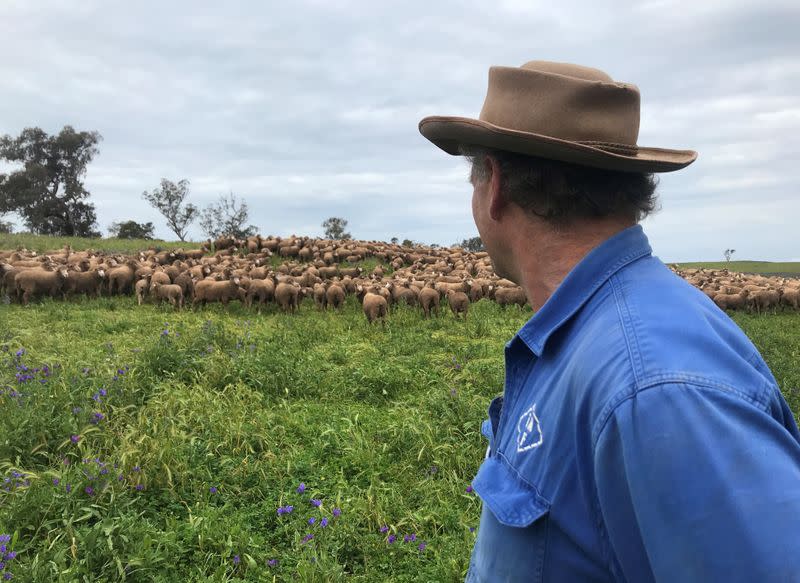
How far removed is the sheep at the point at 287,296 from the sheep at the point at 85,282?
4.97 meters

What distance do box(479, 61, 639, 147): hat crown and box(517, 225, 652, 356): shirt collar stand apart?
0.38m

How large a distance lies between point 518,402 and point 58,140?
60.0 meters

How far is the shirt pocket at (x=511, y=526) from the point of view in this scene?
1.52 meters

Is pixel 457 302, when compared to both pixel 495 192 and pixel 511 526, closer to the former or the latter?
pixel 495 192

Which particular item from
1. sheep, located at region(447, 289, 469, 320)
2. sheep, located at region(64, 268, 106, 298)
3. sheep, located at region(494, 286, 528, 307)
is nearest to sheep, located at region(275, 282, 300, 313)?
sheep, located at region(447, 289, 469, 320)

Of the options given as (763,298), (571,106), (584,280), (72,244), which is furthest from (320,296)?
(72,244)

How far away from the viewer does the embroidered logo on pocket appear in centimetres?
160

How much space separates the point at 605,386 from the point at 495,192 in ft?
2.96

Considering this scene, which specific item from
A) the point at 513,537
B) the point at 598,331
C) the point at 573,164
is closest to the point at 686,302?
the point at 598,331

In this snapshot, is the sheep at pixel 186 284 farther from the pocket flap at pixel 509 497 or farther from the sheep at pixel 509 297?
the pocket flap at pixel 509 497

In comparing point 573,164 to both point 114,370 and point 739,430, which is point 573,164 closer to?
point 739,430

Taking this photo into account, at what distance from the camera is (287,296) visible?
47.6 ft

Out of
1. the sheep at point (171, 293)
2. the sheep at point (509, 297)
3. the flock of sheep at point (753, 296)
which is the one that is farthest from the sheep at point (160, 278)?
the flock of sheep at point (753, 296)

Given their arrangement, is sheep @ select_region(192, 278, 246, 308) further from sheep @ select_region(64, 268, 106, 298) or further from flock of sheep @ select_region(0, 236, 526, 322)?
sheep @ select_region(64, 268, 106, 298)
